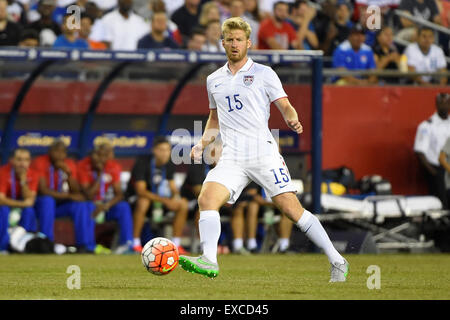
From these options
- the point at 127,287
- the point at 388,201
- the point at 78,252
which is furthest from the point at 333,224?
the point at 127,287

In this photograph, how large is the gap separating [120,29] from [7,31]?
5.97 feet

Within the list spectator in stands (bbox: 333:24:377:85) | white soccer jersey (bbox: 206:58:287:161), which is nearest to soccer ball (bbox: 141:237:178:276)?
white soccer jersey (bbox: 206:58:287:161)

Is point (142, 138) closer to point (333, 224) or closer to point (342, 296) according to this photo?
point (333, 224)

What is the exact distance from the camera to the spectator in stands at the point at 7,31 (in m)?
15.6

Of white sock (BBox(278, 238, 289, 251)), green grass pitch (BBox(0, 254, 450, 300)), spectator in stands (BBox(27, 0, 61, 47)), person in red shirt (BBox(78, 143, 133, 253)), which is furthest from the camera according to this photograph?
spectator in stands (BBox(27, 0, 61, 47))

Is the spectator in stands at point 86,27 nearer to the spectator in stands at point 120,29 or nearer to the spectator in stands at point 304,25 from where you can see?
the spectator in stands at point 120,29

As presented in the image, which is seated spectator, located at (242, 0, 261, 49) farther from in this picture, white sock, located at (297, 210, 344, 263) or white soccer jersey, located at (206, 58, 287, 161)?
white sock, located at (297, 210, 344, 263)

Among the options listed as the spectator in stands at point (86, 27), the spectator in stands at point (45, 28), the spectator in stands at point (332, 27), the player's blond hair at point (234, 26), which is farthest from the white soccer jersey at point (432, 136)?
the player's blond hair at point (234, 26)

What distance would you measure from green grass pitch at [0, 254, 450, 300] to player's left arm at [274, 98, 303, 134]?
121cm

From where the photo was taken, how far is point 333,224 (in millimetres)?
15641

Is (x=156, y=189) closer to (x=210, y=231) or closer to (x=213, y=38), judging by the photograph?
(x=213, y=38)

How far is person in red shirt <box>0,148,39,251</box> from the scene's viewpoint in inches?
572

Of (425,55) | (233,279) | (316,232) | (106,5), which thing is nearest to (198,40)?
(106,5)

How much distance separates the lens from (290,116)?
8.62m
